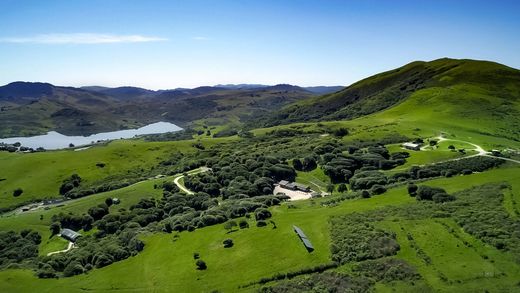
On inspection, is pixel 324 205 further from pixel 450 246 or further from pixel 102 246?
pixel 102 246

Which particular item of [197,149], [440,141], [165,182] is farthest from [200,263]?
[197,149]

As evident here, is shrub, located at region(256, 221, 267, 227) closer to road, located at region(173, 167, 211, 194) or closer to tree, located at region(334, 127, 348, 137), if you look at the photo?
road, located at region(173, 167, 211, 194)

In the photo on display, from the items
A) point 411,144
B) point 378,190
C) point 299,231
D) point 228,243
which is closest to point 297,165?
point 411,144

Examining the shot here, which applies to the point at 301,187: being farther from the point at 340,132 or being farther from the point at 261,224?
the point at 340,132

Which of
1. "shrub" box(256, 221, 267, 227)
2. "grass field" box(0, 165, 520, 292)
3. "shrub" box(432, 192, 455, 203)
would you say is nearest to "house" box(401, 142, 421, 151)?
"grass field" box(0, 165, 520, 292)

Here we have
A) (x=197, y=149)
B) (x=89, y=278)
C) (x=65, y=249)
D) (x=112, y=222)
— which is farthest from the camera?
(x=197, y=149)

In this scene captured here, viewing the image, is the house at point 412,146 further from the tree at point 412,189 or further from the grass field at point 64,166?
the grass field at point 64,166

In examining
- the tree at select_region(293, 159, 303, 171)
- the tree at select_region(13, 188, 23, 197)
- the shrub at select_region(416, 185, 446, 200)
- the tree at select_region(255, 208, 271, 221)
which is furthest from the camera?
the tree at select_region(13, 188, 23, 197)
